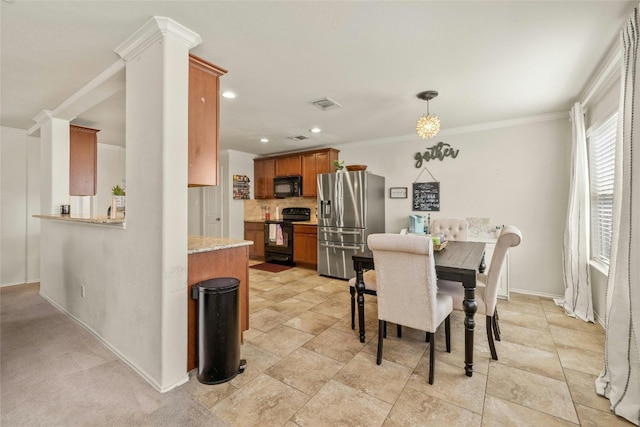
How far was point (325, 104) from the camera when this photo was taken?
3342mm

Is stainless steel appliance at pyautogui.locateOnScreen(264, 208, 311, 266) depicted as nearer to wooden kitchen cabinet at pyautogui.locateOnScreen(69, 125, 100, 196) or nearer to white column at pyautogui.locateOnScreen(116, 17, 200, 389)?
wooden kitchen cabinet at pyautogui.locateOnScreen(69, 125, 100, 196)

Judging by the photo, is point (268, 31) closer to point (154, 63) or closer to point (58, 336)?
point (154, 63)

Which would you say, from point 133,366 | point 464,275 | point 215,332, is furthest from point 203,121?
point 464,275

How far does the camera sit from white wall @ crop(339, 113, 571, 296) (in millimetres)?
3721

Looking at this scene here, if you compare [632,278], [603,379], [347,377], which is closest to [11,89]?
[347,377]

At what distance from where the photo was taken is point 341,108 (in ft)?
11.4

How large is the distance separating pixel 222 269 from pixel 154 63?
1.54 meters

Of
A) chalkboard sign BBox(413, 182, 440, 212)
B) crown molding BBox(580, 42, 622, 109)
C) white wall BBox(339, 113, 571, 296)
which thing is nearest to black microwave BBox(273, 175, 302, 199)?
chalkboard sign BBox(413, 182, 440, 212)

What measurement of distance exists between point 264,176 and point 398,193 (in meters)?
3.07

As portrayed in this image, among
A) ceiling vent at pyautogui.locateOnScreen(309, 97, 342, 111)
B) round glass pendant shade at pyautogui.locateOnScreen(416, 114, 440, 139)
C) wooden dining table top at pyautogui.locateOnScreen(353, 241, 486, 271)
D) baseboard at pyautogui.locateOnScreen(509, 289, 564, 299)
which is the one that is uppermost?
ceiling vent at pyautogui.locateOnScreen(309, 97, 342, 111)

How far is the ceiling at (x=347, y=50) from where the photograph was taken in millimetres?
1747

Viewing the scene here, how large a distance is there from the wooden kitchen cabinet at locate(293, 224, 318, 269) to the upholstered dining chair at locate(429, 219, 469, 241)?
2.28 meters

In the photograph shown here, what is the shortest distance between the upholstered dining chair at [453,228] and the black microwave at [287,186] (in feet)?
9.40

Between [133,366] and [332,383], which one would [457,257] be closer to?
[332,383]
